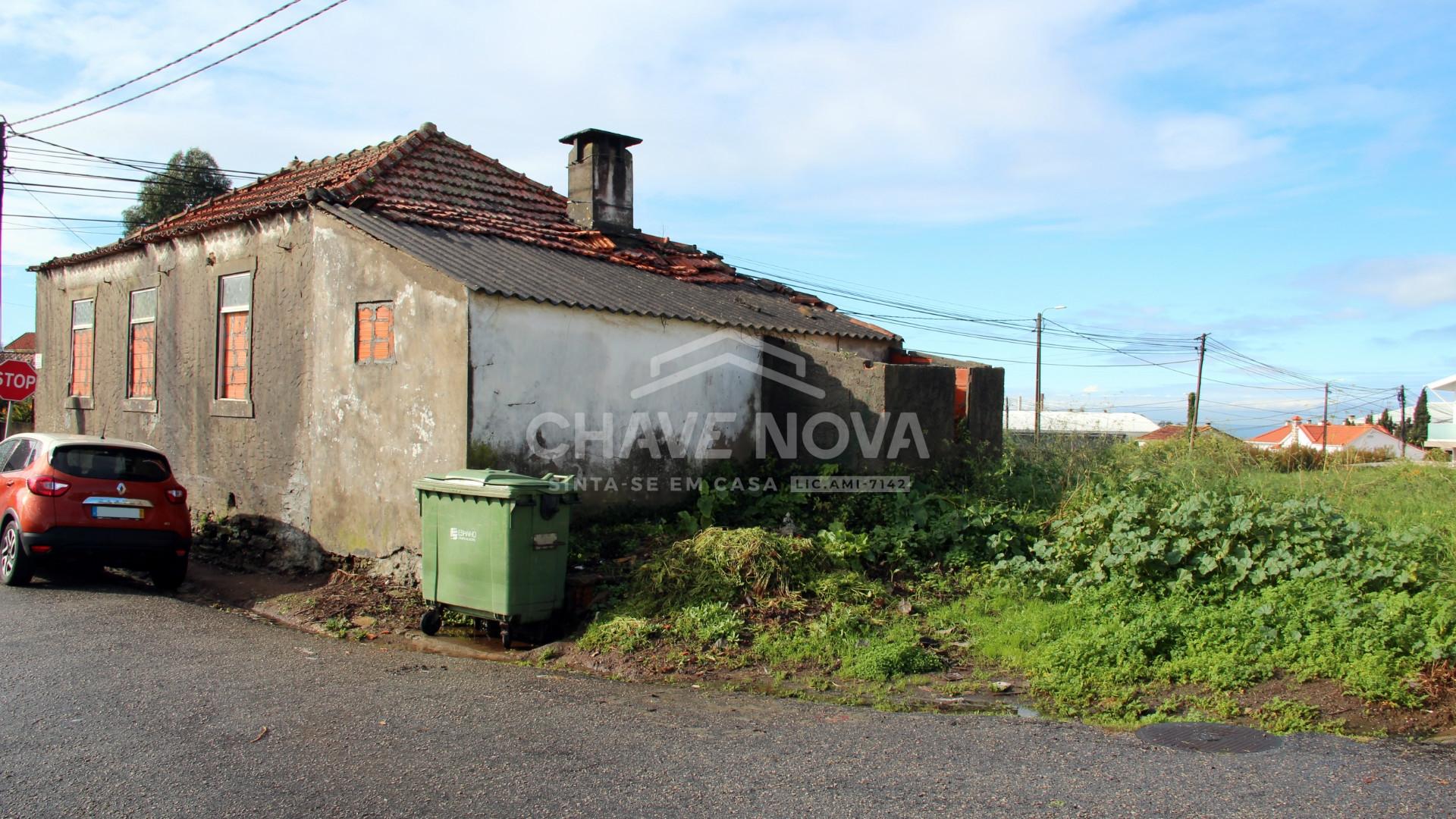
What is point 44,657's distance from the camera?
20.7 ft

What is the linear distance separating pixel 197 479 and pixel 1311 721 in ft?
38.4

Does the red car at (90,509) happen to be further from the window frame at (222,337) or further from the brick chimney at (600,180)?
the brick chimney at (600,180)

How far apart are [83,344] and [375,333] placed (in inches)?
321

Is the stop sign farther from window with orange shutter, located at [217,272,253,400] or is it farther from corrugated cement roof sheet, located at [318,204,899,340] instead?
corrugated cement roof sheet, located at [318,204,899,340]

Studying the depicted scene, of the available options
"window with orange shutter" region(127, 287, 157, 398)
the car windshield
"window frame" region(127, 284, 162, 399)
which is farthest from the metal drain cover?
"window frame" region(127, 284, 162, 399)

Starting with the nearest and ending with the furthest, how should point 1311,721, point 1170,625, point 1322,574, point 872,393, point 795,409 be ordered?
point 1311,721 → point 1170,625 → point 1322,574 → point 872,393 → point 795,409

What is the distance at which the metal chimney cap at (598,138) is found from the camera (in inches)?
537

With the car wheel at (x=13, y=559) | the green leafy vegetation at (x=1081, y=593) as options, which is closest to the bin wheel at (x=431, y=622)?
the green leafy vegetation at (x=1081, y=593)

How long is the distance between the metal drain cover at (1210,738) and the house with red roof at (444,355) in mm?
5248

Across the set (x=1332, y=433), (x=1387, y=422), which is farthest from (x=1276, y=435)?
(x=1387, y=422)

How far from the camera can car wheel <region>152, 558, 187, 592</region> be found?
9031 mm

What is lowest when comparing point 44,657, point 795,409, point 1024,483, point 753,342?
point 44,657

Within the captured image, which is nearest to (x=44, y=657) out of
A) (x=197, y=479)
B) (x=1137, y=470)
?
(x=197, y=479)

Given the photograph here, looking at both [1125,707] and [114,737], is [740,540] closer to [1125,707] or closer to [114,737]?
[1125,707]
